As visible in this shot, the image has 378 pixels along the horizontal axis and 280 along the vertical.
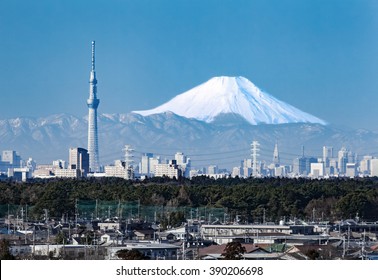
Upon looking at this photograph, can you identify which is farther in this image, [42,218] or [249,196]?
[249,196]

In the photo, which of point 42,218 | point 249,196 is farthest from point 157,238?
point 249,196

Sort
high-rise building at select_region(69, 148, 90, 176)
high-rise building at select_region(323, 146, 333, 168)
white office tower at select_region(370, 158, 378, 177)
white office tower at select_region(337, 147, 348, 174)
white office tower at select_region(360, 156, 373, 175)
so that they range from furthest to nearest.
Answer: high-rise building at select_region(323, 146, 333, 168) → white office tower at select_region(337, 147, 348, 174) → white office tower at select_region(360, 156, 373, 175) → white office tower at select_region(370, 158, 378, 177) → high-rise building at select_region(69, 148, 90, 176)

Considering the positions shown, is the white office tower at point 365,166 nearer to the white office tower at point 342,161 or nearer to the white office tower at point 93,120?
the white office tower at point 342,161

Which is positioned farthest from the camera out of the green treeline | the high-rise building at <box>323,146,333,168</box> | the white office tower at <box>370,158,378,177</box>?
the high-rise building at <box>323,146,333,168</box>

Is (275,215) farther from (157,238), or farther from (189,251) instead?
(189,251)

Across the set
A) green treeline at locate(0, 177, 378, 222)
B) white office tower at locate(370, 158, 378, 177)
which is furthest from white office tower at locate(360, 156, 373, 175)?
green treeline at locate(0, 177, 378, 222)

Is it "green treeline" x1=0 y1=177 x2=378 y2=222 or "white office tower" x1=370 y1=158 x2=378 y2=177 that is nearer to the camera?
"green treeline" x1=0 y1=177 x2=378 y2=222

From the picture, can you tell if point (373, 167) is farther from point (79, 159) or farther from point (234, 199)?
point (234, 199)

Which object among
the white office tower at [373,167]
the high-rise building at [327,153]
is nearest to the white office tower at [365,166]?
the white office tower at [373,167]

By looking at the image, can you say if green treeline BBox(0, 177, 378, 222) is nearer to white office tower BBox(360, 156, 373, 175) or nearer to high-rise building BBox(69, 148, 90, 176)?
high-rise building BBox(69, 148, 90, 176)

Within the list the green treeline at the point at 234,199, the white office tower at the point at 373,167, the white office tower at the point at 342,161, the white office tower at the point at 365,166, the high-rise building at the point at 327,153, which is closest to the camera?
the green treeline at the point at 234,199
